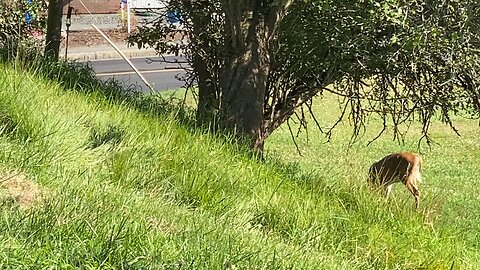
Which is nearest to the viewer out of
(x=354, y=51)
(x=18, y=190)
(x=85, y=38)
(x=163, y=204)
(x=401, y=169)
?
(x=18, y=190)

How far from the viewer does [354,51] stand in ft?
27.0

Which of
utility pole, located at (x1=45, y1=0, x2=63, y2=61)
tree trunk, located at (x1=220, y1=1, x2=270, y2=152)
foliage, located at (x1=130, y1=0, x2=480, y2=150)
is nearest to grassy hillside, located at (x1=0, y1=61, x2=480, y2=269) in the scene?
tree trunk, located at (x1=220, y1=1, x2=270, y2=152)

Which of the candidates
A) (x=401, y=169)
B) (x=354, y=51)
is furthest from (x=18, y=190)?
(x=401, y=169)

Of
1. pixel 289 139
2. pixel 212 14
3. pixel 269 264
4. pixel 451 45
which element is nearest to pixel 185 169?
pixel 269 264

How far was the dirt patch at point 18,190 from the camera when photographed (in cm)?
372

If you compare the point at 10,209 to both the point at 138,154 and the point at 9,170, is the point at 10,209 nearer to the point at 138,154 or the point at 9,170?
the point at 9,170

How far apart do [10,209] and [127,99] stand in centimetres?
374

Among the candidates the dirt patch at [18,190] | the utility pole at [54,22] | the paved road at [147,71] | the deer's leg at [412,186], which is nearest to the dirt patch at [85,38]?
the paved road at [147,71]

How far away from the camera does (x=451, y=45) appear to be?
762 centimetres

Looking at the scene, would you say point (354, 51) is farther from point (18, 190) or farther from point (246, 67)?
point (18, 190)

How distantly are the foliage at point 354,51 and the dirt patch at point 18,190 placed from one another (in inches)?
144

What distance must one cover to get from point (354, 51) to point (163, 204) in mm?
4303

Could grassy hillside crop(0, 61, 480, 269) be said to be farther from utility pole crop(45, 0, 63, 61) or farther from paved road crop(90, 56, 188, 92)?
paved road crop(90, 56, 188, 92)

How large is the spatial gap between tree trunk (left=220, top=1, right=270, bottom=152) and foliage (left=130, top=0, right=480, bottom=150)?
0.13 feet
